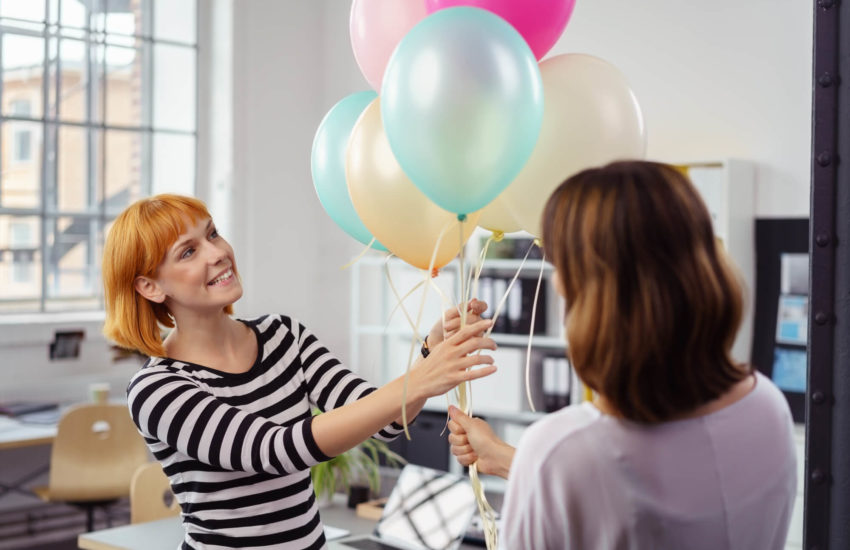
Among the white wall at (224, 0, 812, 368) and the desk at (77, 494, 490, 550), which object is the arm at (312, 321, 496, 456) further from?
the white wall at (224, 0, 812, 368)

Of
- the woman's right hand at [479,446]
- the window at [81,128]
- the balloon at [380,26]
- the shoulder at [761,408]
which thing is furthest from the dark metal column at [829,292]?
the window at [81,128]

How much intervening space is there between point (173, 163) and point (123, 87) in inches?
20.1

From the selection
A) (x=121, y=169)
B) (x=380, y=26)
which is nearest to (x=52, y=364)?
(x=121, y=169)

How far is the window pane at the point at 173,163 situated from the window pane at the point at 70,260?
0.48m

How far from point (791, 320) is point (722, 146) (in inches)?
34.0

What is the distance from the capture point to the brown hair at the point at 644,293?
1.02 metres

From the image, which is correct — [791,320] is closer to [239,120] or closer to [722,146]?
[722,146]

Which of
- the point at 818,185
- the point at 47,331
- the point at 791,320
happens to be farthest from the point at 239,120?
the point at 818,185

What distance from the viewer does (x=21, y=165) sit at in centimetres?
490

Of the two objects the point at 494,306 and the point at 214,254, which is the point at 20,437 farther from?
the point at 214,254

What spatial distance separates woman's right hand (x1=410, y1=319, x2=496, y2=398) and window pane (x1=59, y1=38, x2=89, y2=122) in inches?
169

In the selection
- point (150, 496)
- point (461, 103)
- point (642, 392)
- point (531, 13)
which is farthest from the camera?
point (150, 496)

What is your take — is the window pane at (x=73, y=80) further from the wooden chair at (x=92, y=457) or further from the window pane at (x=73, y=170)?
the wooden chair at (x=92, y=457)

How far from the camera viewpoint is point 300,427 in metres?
1.48
